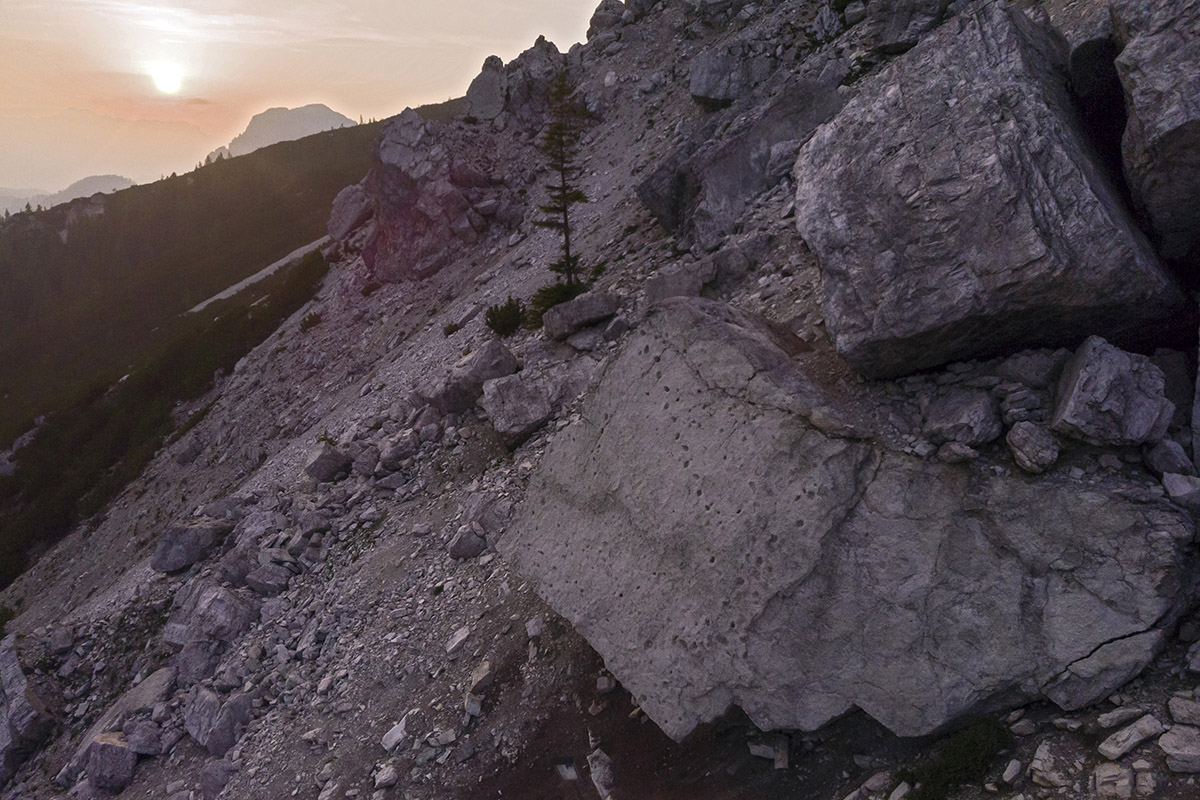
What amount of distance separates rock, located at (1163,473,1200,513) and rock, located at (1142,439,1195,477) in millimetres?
166

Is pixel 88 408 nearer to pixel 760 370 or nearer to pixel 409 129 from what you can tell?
pixel 409 129

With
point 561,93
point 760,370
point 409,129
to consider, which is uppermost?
point 409,129

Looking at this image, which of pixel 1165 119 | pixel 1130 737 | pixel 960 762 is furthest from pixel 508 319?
pixel 1130 737

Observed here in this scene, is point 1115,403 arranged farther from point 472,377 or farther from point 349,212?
point 349,212

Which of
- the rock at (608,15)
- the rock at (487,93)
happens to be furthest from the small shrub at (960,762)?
the rock at (608,15)

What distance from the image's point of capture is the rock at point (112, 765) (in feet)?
58.7

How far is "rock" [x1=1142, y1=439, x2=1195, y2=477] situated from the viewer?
935 cm

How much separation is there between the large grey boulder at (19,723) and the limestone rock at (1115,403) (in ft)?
99.5

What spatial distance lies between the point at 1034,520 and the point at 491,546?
1241 cm

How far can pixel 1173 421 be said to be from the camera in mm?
9852

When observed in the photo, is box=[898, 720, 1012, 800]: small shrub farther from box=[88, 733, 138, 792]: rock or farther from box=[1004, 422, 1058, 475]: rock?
box=[88, 733, 138, 792]: rock

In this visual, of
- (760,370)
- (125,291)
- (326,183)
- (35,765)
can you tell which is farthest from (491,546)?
(326,183)

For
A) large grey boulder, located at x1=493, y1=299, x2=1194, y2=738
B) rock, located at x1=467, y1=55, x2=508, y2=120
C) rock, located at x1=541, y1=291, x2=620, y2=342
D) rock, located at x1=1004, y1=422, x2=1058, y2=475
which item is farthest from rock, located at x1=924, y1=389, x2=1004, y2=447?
rock, located at x1=467, y1=55, x2=508, y2=120

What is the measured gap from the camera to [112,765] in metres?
18.0
